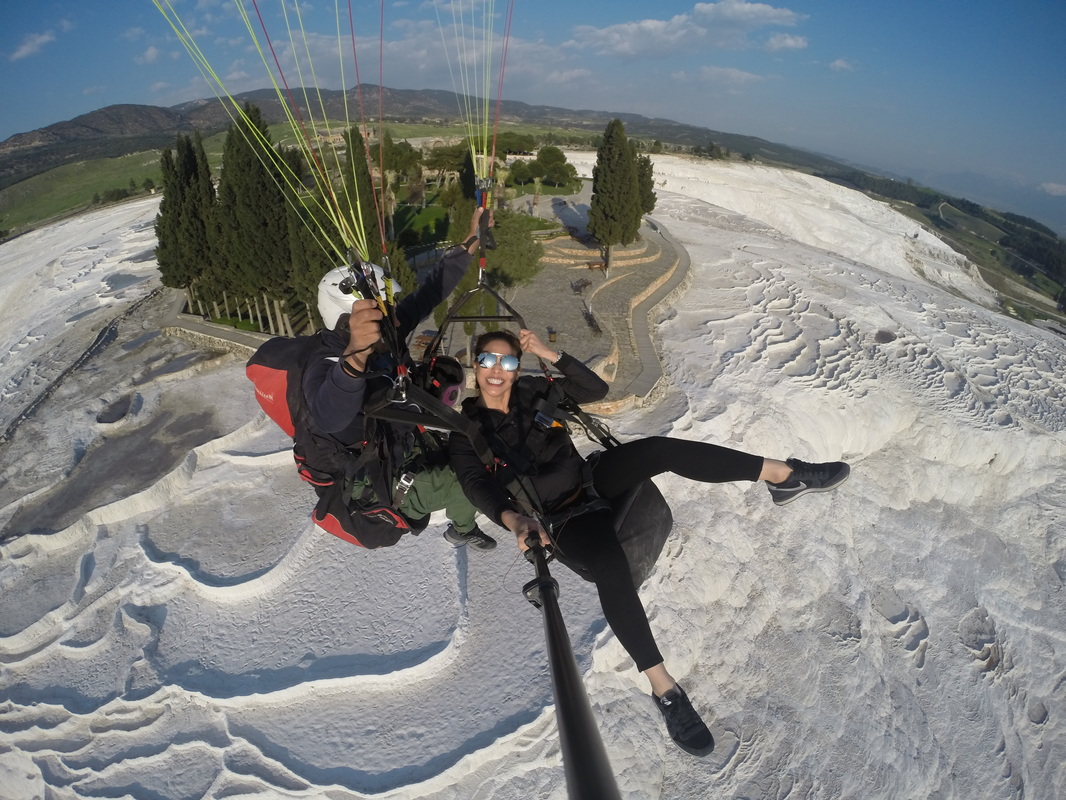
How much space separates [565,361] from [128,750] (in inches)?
207

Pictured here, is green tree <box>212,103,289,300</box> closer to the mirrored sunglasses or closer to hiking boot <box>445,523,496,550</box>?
hiking boot <box>445,523,496,550</box>

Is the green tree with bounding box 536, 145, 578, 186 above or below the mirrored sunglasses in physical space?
above

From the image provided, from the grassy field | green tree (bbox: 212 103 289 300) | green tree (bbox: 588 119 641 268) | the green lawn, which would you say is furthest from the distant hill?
green tree (bbox: 212 103 289 300)

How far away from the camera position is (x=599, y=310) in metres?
12.1

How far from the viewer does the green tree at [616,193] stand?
1384 centimetres

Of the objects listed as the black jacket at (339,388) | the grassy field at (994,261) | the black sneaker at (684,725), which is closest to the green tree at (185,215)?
the black jacket at (339,388)

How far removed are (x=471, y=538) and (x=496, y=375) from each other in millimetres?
1809

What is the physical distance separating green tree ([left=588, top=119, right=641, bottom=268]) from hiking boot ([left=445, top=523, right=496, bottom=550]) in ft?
36.4

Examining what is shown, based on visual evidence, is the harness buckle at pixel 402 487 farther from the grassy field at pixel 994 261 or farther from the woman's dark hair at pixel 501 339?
the grassy field at pixel 994 261

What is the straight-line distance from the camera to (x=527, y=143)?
85.5 feet

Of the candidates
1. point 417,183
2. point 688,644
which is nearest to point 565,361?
point 688,644

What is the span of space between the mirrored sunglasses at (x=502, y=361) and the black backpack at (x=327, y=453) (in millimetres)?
597

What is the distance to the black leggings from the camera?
91.1 inches

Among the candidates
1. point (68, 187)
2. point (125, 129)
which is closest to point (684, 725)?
point (68, 187)
